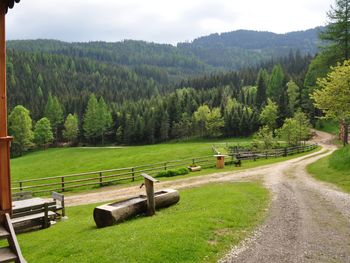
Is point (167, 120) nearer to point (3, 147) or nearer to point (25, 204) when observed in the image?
point (25, 204)

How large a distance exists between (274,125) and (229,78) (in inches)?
4012

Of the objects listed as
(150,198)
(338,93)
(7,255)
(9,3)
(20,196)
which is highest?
(9,3)

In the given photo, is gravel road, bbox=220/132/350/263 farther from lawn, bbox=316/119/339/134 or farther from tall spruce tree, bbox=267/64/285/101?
tall spruce tree, bbox=267/64/285/101

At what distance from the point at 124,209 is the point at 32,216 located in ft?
17.6

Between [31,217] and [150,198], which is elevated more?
[150,198]

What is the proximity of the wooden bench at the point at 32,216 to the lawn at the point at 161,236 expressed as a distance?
72 cm

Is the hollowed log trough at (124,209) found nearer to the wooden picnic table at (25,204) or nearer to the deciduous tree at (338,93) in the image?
the wooden picnic table at (25,204)

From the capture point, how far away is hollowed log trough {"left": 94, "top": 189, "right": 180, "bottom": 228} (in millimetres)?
13383

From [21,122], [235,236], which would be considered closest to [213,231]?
[235,236]

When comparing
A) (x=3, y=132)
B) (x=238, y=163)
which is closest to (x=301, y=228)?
(x=3, y=132)

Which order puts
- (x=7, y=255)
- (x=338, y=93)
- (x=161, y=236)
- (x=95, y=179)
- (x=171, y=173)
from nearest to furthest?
(x=7, y=255) → (x=161, y=236) → (x=338, y=93) → (x=171, y=173) → (x=95, y=179)

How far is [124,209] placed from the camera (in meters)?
13.9

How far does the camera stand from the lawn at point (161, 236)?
961 centimetres

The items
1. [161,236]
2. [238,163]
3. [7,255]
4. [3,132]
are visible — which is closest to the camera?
[7,255]
